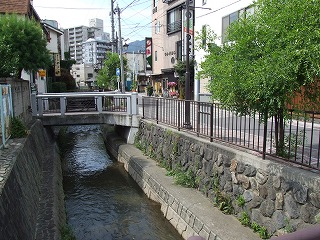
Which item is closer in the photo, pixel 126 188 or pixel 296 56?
pixel 296 56

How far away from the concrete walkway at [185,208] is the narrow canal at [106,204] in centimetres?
31

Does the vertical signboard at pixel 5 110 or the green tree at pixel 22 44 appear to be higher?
the green tree at pixel 22 44

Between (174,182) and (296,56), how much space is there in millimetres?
5421

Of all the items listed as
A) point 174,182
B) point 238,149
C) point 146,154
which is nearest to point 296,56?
point 238,149

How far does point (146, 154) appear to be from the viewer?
12750 mm

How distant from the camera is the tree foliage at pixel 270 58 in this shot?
15.0 ft

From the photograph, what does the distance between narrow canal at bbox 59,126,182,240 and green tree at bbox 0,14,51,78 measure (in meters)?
5.04

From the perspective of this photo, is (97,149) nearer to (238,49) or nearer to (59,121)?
(59,121)

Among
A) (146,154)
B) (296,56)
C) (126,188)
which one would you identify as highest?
(296,56)

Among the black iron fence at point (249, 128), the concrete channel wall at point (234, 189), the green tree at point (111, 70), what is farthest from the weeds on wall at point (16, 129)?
the green tree at point (111, 70)

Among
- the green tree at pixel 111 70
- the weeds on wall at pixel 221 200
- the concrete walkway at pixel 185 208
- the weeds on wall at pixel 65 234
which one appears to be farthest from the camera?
the green tree at pixel 111 70

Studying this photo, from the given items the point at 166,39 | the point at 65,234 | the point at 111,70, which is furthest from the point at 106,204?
the point at 111,70

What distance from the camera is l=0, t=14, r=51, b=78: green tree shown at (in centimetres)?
1313

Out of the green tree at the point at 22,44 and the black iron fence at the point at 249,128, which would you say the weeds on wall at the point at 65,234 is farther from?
the green tree at the point at 22,44
